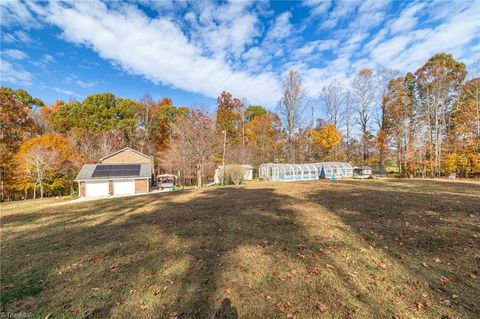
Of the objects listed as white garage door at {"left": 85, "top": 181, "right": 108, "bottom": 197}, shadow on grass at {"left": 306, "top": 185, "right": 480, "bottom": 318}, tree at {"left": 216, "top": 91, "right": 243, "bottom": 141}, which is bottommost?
white garage door at {"left": 85, "top": 181, "right": 108, "bottom": 197}

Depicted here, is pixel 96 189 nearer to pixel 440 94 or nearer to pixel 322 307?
pixel 322 307

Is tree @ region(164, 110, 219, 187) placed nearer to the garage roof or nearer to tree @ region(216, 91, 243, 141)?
the garage roof

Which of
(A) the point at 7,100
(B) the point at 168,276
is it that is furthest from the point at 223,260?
(A) the point at 7,100

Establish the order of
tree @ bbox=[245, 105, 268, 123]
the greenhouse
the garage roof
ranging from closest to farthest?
the garage roof, the greenhouse, tree @ bbox=[245, 105, 268, 123]

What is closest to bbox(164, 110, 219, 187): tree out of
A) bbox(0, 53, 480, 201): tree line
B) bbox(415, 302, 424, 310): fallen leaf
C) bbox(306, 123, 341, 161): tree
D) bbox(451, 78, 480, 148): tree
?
bbox(0, 53, 480, 201): tree line

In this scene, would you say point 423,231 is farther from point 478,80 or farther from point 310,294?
point 478,80

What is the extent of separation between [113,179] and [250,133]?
2560 cm

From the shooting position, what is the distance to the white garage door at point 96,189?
966 inches

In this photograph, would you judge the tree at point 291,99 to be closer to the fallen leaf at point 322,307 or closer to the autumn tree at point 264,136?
the autumn tree at point 264,136

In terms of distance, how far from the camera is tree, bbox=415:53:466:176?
2848 cm

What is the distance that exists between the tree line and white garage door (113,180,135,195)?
6.51 meters

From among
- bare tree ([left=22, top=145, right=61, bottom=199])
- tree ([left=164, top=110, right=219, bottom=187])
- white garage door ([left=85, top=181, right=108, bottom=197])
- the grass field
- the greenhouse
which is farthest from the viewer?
the greenhouse

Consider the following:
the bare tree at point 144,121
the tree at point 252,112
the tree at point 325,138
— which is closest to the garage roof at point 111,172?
the bare tree at point 144,121

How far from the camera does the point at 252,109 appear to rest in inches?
1831
